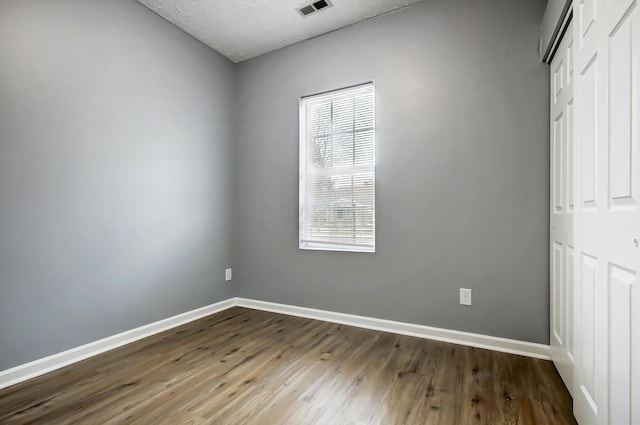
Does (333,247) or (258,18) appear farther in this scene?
(333,247)

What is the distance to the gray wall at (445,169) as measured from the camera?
2.19 metres

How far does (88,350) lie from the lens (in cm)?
219

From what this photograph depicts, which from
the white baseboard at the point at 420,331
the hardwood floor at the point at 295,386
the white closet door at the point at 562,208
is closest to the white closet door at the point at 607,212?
the white closet door at the point at 562,208

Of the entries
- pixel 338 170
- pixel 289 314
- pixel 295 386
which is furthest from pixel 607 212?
pixel 289 314

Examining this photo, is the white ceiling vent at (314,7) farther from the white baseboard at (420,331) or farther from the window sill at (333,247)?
the white baseboard at (420,331)

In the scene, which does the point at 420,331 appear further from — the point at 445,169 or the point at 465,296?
the point at 445,169

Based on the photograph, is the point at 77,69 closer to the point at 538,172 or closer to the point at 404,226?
the point at 404,226

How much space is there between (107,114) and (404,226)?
2526 mm

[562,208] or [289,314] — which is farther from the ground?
[562,208]

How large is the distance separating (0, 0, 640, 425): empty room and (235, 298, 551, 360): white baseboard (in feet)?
0.05

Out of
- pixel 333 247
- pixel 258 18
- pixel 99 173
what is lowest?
pixel 333 247

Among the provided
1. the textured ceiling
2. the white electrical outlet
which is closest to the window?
the textured ceiling

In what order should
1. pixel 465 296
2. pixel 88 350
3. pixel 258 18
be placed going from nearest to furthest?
pixel 88 350 < pixel 465 296 < pixel 258 18

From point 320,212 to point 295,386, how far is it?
167 cm
